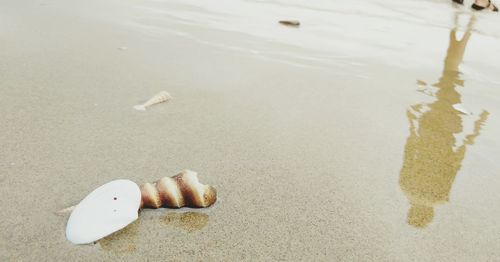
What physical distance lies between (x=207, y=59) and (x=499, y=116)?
2.48 m

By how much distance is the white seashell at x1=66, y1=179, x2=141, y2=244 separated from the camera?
4.55 feet

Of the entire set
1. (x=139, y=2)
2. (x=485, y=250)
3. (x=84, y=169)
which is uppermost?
(x=139, y=2)

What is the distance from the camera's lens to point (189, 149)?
2092mm

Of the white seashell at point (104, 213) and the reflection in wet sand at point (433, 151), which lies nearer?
the white seashell at point (104, 213)

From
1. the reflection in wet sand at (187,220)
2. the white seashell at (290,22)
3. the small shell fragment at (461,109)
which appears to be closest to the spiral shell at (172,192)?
the reflection in wet sand at (187,220)

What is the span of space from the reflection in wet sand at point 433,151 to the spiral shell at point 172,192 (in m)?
1.01

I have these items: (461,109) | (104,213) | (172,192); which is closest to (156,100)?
(172,192)

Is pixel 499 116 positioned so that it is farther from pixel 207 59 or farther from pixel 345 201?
pixel 207 59

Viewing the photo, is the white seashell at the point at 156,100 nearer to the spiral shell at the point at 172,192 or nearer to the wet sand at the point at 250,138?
the wet sand at the point at 250,138

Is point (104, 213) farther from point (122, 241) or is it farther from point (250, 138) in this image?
point (250, 138)

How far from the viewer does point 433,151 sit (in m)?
2.33

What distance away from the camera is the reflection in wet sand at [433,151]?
1.87 m

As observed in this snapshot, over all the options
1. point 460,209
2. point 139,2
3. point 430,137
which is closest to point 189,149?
point 460,209

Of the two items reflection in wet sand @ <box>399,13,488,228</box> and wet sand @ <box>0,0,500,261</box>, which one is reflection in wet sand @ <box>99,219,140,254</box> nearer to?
wet sand @ <box>0,0,500,261</box>
